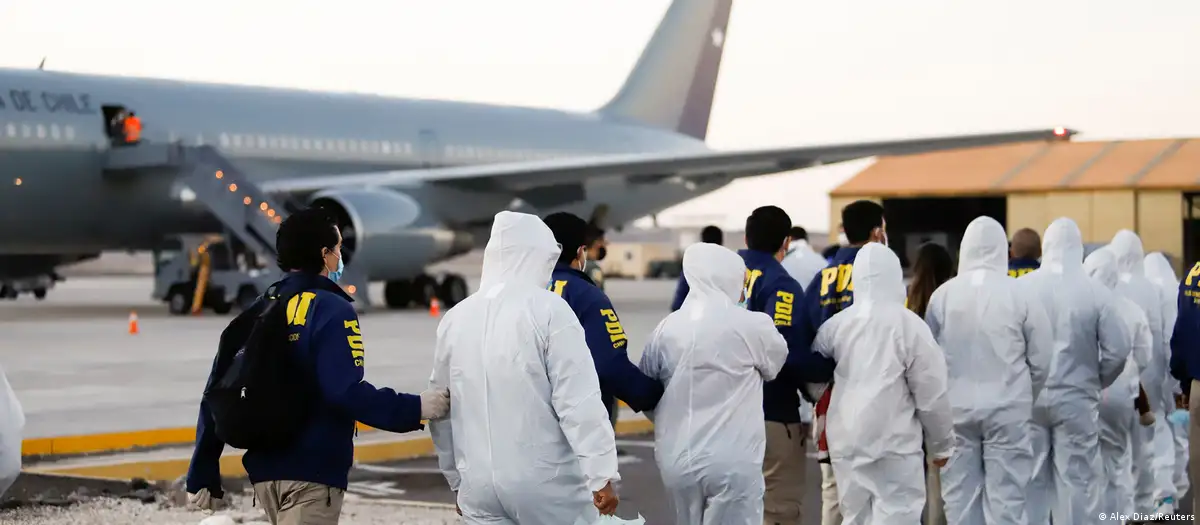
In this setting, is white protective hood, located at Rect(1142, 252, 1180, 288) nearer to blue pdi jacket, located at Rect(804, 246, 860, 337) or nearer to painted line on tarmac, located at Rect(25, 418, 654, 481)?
blue pdi jacket, located at Rect(804, 246, 860, 337)

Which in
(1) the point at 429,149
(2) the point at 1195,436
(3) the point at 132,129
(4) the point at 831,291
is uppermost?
(3) the point at 132,129

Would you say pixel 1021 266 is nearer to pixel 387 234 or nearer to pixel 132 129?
pixel 387 234

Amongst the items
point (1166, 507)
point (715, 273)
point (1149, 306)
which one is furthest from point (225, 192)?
point (715, 273)

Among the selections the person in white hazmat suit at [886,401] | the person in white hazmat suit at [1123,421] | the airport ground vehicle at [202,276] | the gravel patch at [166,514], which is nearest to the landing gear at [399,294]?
the airport ground vehicle at [202,276]

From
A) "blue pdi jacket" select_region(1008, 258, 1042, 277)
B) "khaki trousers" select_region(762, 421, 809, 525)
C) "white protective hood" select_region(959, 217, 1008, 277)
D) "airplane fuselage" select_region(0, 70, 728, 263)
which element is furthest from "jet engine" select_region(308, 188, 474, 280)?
"khaki trousers" select_region(762, 421, 809, 525)

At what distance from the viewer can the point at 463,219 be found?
23.2 metres

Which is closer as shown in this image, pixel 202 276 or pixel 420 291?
pixel 202 276

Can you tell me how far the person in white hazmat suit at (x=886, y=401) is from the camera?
5188 mm

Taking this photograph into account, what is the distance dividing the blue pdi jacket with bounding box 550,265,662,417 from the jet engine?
51.0ft

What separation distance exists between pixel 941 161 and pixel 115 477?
26600mm

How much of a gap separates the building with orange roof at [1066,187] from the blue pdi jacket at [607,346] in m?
23.2

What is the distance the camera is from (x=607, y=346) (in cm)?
466

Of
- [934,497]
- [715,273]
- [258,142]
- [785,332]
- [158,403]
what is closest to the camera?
[715,273]

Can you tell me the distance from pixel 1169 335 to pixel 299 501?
215 inches
